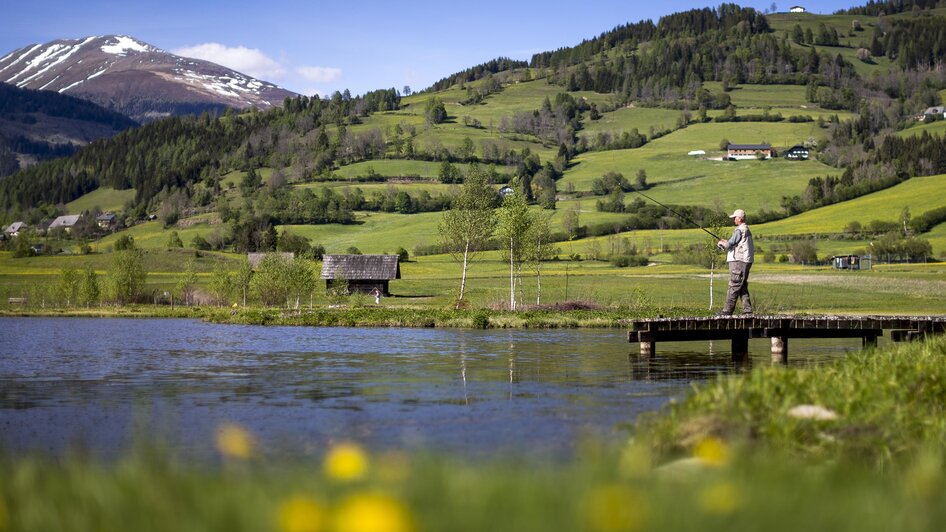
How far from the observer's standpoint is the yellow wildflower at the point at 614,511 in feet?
14.9

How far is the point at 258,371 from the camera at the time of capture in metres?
28.4

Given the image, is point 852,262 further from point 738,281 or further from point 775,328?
point 738,281

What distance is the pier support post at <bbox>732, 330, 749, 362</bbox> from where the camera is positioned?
1330 inches

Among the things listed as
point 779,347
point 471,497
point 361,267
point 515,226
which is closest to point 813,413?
point 471,497

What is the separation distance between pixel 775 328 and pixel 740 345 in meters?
2.52

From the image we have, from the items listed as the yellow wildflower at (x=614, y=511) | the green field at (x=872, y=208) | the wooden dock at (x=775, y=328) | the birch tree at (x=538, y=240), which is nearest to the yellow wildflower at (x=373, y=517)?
the yellow wildflower at (x=614, y=511)

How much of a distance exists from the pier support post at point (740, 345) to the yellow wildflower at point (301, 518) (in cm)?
2997

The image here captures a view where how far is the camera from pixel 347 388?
2345 centimetres

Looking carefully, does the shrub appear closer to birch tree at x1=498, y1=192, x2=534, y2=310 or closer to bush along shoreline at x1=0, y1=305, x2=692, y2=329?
birch tree at x1=498, y1=192, x2=534, y2=310

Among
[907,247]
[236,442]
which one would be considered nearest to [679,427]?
[236,442]

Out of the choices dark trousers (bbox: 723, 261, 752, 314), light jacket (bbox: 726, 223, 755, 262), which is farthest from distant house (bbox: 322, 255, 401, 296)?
light jacket (bbox: 726, 223, 755, 262)

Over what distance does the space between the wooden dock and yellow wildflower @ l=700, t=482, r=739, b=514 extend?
26.9 metres

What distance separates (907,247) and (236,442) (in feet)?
366

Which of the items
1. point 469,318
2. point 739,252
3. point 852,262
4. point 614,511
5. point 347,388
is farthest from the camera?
point 852,262
